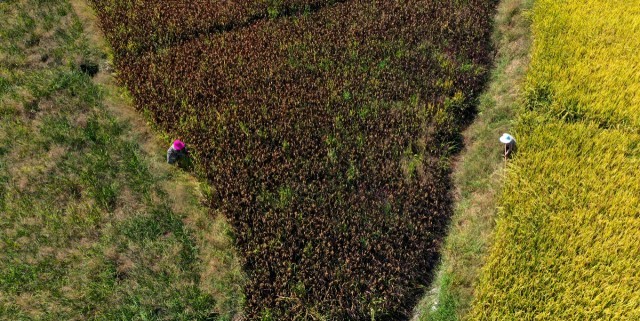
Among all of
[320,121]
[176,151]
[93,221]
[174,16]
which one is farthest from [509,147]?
[174,16]

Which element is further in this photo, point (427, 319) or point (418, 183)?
point (418, 183)

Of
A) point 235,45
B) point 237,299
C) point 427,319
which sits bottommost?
point 427,319

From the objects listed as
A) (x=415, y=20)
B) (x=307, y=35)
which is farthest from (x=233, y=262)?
(x=415, y=20)

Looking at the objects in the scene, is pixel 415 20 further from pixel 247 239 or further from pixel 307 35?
pixel 247 239

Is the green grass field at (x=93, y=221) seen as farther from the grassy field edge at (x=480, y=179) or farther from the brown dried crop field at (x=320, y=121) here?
the grassy field edge at (x=480, y=179)

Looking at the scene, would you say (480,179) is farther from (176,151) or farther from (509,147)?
(176,151)

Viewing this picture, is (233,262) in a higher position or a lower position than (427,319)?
higher
